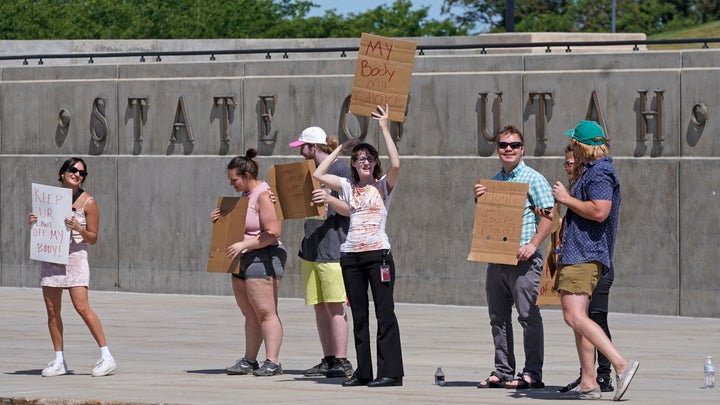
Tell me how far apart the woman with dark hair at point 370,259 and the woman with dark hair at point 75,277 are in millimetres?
2219

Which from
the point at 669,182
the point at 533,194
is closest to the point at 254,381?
the point at 533,194

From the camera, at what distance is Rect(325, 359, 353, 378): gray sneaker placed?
12.4 metres

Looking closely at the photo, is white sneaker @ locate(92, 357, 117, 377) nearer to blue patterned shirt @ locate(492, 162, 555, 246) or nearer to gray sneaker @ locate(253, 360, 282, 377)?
gray sneaker @ locate(253, 360, 282, 377)

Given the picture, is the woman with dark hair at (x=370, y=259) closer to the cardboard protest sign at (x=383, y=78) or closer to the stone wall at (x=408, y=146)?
the cardboard protest sign at (x=383, y=78)

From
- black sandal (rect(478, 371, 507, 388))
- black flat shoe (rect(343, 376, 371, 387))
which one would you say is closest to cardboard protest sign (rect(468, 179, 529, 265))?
black sandal (rect(478, 371, 507, 388))

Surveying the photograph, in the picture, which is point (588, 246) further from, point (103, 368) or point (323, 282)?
point (103, 368)

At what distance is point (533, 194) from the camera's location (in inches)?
441

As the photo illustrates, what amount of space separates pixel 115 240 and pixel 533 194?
10831 mm

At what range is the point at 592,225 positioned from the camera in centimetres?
1052

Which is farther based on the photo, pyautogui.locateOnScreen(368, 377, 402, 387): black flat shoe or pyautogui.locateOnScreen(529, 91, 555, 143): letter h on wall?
pyautogui.locateOnScreen(529, 91, 555, 143): letter h on wall

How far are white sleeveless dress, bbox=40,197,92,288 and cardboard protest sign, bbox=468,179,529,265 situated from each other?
324 centimetres

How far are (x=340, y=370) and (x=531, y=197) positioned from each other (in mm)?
2188

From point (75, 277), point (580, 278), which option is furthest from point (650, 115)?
point (580, 278)

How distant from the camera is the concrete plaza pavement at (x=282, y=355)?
1112 cm
